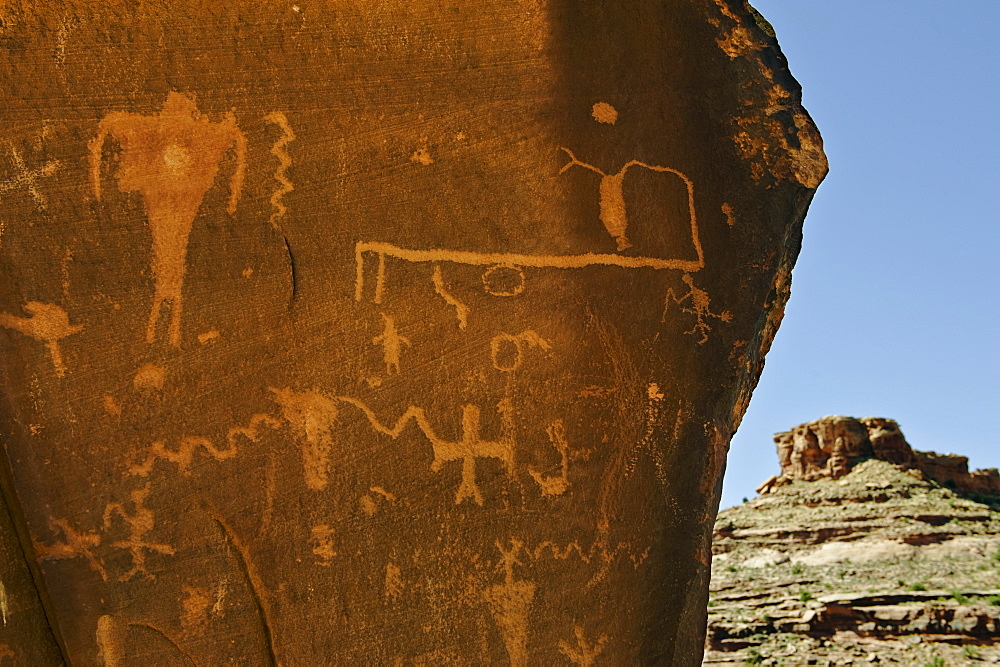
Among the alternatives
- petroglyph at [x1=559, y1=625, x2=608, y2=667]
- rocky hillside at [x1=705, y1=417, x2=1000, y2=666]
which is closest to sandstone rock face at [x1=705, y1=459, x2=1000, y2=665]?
rocky hillside at [x1=705, y1=417, x2=1000, y2=666]

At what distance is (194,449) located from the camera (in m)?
3.30

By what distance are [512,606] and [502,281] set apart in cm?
113

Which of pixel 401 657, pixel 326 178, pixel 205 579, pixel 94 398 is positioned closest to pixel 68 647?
pixel 205 579

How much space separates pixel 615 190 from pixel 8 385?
2.19 metres

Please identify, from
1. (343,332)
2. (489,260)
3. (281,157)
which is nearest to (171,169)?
(281,157)

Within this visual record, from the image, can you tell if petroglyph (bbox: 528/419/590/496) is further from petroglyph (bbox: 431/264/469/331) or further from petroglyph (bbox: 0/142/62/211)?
petroglyph (bbox: 0/142/62/211)

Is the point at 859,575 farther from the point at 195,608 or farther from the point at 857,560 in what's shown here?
the point at 195,608

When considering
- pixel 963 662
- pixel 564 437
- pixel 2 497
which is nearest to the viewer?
pixel 2 497

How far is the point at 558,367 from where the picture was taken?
11.3 ft

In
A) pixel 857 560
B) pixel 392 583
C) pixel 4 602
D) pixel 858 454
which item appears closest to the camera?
pixel 4 602

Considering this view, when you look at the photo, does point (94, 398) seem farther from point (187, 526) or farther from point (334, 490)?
point (334, 490)

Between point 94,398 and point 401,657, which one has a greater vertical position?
point 94,398

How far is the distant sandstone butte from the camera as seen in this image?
27359mm

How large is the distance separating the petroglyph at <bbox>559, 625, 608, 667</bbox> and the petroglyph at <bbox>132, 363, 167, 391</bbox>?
1645 mm
